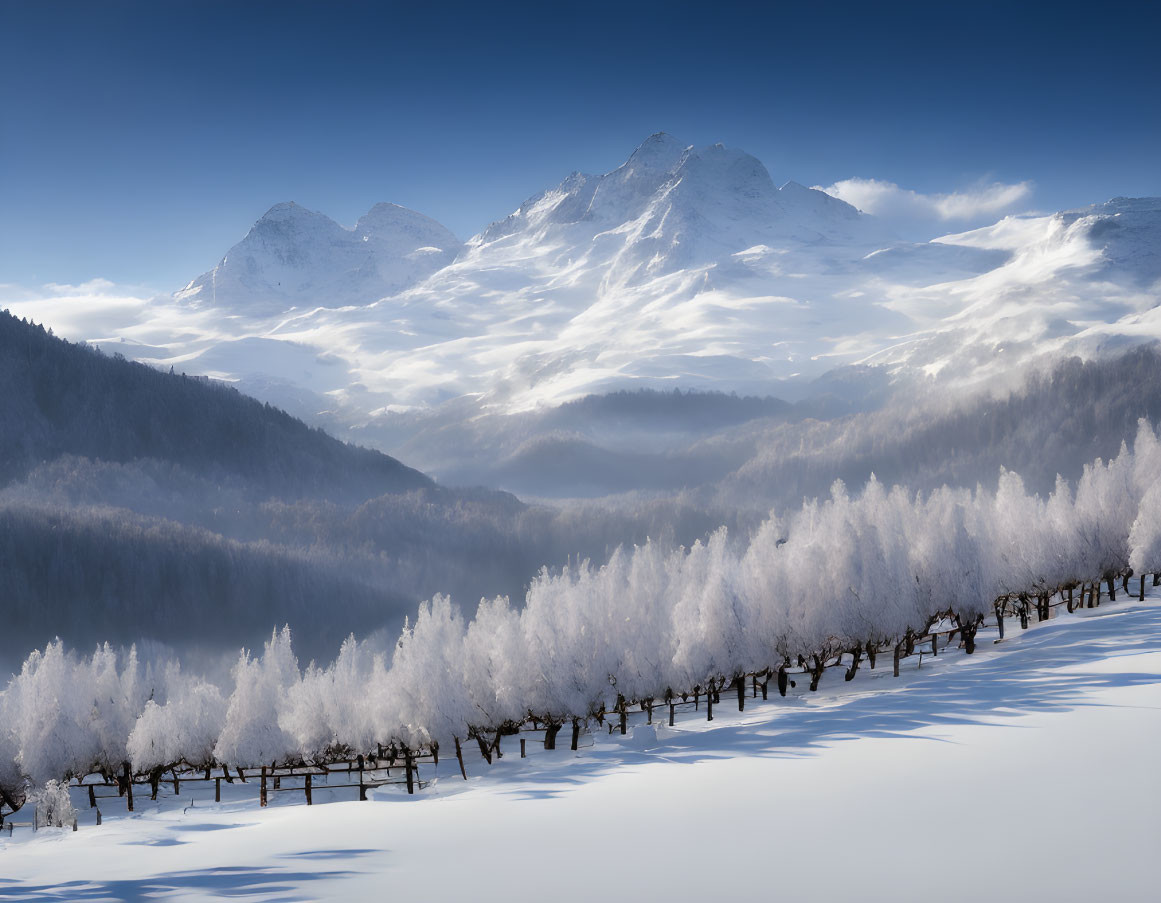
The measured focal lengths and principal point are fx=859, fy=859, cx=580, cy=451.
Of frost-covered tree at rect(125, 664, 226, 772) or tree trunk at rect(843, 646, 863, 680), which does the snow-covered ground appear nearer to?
tree trunk at rect(843, 646, 863, 680)

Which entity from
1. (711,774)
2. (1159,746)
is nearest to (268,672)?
(711,774)

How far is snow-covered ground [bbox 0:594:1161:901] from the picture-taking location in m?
25.5

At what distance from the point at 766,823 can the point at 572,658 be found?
42.4 metres

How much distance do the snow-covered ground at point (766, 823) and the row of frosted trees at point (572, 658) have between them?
12.1 m

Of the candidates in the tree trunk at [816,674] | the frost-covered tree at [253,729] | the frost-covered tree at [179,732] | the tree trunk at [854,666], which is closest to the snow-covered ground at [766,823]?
the tree trunk at [816,674]

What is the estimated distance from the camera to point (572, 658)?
240 ft

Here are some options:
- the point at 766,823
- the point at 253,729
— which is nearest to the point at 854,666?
the point at 766,823

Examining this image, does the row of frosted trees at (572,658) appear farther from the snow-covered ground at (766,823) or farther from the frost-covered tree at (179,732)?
the snow-covered ground at (766,823)

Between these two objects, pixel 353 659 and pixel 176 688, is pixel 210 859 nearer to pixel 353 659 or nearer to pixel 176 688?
pixel 353 659

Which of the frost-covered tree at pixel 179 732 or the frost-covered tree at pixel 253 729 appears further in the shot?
the frost-covered tree at pixel 253 729

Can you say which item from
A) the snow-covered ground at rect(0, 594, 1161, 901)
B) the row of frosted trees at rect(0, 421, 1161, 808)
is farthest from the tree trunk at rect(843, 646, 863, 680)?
the snow-covered ground at rect(0, 594, 1161, 901)

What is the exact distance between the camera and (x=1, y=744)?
77688mm

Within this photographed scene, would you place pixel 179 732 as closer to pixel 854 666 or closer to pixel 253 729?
pixel 253 729

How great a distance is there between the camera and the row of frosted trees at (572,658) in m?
72.1
